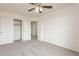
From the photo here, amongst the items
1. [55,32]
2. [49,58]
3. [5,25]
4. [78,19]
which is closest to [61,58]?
[49,58]

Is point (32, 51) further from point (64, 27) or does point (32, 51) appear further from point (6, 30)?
point (6, 30)

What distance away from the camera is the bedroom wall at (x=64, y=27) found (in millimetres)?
3532

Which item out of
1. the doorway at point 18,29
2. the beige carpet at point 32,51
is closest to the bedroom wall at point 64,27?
the beige carpet at point 32,51

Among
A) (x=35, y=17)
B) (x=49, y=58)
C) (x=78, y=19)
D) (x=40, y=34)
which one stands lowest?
(x=40, y=34)

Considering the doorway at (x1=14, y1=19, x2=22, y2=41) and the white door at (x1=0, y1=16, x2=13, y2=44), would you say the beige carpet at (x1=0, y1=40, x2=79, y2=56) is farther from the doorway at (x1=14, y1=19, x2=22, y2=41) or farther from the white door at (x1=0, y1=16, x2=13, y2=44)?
the doorway at (x1=14, y1=19, x2=22, y2=41)

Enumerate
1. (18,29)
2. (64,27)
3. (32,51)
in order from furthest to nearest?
(18,29) < (64,27) < (32,51)

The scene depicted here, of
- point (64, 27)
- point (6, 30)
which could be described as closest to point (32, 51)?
point (64, 27)

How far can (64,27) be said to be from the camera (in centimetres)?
414

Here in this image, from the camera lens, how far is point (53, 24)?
513 centimetres

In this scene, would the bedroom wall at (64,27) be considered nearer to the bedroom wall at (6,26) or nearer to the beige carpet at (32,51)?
the beige carpet at (32,51)

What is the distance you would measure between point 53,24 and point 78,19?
6.35 ft

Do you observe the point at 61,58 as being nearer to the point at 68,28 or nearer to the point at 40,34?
the point at 68,28

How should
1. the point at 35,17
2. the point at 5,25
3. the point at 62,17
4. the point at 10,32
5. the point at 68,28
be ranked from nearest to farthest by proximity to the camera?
the point at 68,28 < the point at 62,17 < the point at 5,25 < the point at 10,32 < the point at 35,17

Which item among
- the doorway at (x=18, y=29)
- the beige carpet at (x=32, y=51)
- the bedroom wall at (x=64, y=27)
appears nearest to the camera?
the beige carpet at (x=32, y=51)
